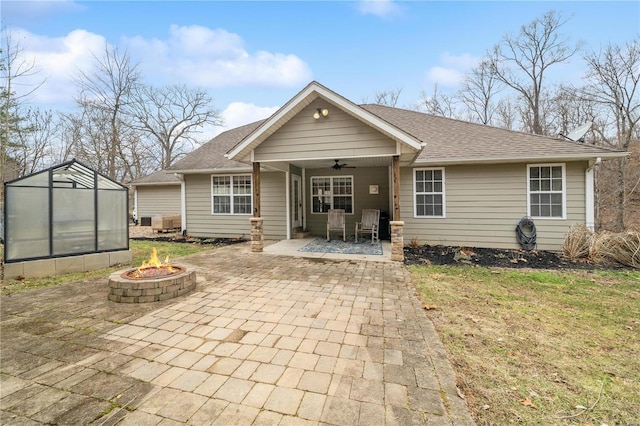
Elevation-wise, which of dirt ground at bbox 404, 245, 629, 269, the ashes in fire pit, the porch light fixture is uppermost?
the porch light fixture

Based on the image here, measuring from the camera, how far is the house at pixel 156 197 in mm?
15828

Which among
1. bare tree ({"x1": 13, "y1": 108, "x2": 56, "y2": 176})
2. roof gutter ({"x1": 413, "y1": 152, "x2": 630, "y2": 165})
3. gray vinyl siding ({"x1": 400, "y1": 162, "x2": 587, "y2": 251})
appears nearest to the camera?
roof gutter ({"x1": 413, "y1": 152, "x2": 630, "y2": 165})

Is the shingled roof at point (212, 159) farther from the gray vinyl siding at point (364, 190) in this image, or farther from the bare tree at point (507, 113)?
the bare tree at point (507, 113)

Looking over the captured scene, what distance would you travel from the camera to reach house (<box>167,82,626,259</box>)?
6.43 meters

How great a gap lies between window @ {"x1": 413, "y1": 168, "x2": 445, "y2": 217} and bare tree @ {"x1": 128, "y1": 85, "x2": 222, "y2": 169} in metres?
19.7

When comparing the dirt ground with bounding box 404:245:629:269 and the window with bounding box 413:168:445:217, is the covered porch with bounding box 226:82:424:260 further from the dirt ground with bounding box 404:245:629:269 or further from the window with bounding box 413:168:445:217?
the dirt ground with bounding box 404:245:629:269

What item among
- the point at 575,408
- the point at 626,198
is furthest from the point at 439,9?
the point at 575,408

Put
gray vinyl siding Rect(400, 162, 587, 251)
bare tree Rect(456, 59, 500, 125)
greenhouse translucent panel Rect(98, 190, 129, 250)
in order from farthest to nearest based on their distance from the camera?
bare tree Rect(456, 59, 500, 125) < gray vinyl siding Rect(400, 162, 587, 251) < greenhouse translucent panel Rect(98, 190, 129, 250)

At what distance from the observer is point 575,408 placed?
5.88 feet

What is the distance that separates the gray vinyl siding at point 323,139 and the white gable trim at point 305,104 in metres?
0.17

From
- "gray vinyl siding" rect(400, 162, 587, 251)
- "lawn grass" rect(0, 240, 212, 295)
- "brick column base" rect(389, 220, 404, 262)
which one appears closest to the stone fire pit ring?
"lawn grass" rect(0, 240, 212, 295)

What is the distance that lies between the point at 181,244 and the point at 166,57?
36.4 feet

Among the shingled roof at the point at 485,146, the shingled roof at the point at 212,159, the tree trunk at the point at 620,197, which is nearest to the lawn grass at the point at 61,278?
Answer: the shingled roof at the point at 212,159

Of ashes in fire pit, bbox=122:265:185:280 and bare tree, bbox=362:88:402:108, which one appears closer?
ashes in fire pit, bbox=122:265:185:280
